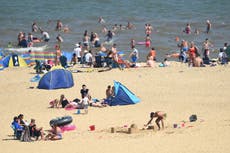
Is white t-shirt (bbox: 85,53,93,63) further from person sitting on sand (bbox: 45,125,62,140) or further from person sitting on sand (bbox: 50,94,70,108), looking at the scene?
person sitting on sand (bbox: 45,125,62,140)

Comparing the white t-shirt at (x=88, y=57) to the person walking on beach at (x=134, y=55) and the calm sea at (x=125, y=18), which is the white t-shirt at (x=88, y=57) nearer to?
the person walking on beach at (x=134, y=55)

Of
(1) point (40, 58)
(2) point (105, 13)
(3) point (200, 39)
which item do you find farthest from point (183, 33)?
(1) point (40, 58)

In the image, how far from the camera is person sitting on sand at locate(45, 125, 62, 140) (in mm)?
17172

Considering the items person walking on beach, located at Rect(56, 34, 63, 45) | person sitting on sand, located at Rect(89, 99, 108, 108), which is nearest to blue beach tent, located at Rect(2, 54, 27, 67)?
person walking on beach, located at Rect(56, 34, 63, 45)

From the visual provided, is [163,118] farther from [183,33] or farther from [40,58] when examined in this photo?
[183,33]

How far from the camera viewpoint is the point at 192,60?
27703mm

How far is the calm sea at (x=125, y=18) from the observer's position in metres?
37.3

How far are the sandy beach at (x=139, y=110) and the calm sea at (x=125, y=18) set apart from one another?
7.32 meters

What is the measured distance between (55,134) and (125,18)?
28625 mm

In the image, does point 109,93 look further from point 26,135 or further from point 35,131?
point 26,135

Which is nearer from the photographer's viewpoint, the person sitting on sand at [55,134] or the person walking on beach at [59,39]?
the person sitting on sand at [55,134]

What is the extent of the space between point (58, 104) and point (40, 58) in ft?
26.6

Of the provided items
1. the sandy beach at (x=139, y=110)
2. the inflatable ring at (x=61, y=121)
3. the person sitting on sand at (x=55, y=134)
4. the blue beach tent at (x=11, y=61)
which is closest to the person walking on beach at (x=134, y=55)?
the sandy beach at (x=139, y=110)

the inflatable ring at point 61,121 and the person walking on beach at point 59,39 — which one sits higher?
the person walking on beach at point 59,39
